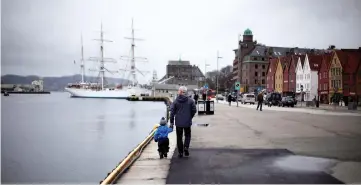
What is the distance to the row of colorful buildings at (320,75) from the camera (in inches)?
2236

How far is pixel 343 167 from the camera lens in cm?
816

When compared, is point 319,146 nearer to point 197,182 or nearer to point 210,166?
point 210,166

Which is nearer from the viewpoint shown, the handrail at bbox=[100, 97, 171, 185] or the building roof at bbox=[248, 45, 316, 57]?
the handrail at bbox=[100, 97, 171, 185]

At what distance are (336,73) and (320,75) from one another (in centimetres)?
1285

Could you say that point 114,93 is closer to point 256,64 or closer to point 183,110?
point 256,64

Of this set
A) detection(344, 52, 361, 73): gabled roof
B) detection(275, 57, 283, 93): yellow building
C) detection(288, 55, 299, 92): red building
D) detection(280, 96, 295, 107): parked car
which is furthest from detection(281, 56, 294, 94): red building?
detection(280, 96, 295, 107): parked car

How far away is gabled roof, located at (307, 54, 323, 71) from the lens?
81944mm

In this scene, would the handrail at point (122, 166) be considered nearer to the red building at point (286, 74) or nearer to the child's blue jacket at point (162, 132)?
the child's blue jacket at point (162, 132)

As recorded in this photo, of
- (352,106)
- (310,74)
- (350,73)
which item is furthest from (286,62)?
(352,106)

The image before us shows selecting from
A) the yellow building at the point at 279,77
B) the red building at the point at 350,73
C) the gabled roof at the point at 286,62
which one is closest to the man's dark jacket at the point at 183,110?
the red building at the point at 350,73

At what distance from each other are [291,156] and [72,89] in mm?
191643

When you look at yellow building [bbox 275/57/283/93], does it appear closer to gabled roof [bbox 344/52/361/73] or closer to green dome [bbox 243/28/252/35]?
gabled roof [bbox 344/52/361/73]

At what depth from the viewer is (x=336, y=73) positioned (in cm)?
6550

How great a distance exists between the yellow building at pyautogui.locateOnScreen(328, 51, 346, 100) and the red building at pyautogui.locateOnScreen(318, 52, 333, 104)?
8.94ft
